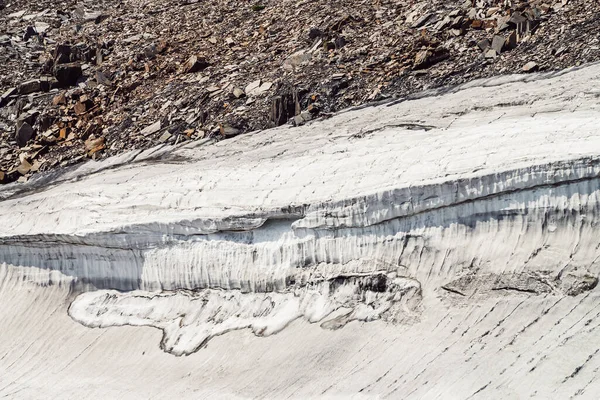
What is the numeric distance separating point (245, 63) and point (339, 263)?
436 centimetres

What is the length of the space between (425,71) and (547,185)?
306 cm

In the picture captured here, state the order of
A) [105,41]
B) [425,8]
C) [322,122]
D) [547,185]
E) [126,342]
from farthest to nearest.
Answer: [105,41]
[425,8]
[322,122]
[126,342]
[547,185]

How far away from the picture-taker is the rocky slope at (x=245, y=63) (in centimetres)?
799

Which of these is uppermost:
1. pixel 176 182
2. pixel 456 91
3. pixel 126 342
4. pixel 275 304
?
pixel 456 91

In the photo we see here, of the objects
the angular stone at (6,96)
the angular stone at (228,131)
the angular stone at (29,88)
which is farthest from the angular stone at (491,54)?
the angular stone at (6,96)

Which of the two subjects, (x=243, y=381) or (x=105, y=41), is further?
(x=105, y=41)

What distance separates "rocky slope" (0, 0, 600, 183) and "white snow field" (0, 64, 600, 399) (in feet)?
1.95

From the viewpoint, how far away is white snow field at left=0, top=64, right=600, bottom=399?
5.04 metres

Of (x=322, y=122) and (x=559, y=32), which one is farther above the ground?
(x=559, y=32)

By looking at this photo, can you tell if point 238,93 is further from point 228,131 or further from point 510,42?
point 510,42

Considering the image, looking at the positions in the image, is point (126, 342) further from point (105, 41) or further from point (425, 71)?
point (105, 41)

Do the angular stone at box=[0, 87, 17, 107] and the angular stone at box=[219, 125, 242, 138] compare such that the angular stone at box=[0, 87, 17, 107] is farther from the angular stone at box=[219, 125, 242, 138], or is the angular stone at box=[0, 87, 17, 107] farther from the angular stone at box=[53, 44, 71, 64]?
the angular stone at box=[219, 125, 242, 138]

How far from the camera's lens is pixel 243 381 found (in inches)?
220

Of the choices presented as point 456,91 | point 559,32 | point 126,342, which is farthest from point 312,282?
point 559,32
